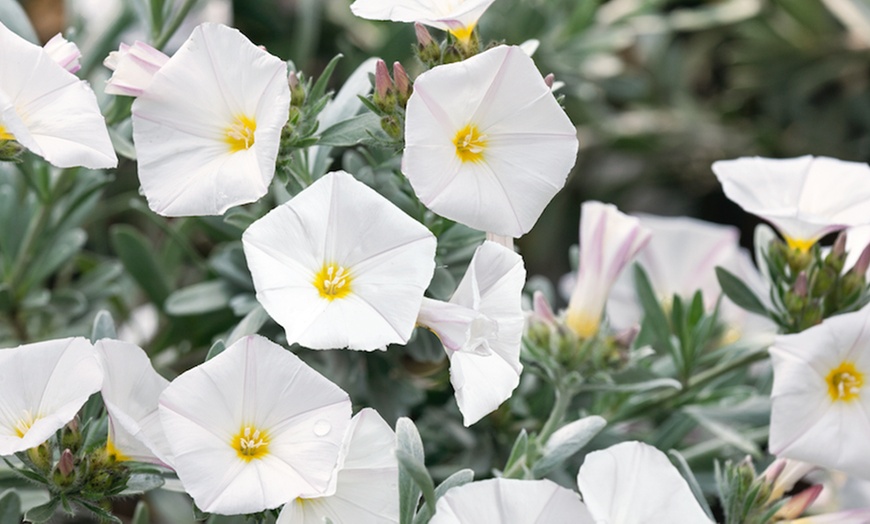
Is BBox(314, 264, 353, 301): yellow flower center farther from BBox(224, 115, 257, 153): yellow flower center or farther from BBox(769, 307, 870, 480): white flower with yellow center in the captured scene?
BBox(769, 307, 870, 480): white flower with yellow center

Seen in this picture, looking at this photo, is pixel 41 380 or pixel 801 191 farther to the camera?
pixel 801 191

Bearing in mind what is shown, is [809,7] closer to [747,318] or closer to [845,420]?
[747,318]

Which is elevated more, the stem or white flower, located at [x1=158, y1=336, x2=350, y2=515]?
the stem

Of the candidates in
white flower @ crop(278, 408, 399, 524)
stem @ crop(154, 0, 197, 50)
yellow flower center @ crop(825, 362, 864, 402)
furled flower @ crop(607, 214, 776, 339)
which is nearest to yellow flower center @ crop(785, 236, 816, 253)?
yellow flower center @ crop(825, 362, 864, 402)

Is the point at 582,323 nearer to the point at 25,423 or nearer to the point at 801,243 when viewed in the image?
the point at 801,243

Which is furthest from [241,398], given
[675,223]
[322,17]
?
[322,17]

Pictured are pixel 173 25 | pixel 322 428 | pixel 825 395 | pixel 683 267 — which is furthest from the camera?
pixel 683 267

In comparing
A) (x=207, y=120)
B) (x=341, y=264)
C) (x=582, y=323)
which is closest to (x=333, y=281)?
(x=341, y=264)
